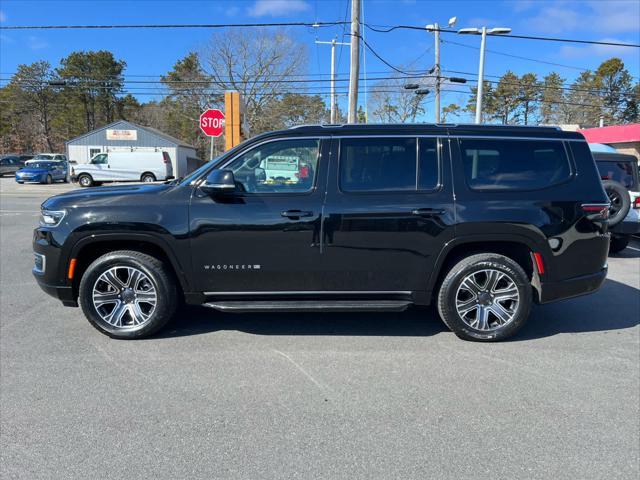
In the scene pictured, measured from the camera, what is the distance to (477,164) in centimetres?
410

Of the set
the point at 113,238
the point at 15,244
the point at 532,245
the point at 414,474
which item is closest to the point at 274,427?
the point at 414,474

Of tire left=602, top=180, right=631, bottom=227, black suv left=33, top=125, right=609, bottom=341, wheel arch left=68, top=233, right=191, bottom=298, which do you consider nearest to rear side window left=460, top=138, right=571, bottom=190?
black suv left=33, top=125, right=609, bottom=341

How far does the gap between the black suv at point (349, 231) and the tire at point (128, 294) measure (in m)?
0.01

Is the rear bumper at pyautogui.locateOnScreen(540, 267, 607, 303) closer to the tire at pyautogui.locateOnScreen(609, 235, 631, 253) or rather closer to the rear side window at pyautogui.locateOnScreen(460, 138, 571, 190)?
A: the rear side window at pyautogui.locateOnScreen(460, 138, 571, 190)

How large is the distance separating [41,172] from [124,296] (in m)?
30.3

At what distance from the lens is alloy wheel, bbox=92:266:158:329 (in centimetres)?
407

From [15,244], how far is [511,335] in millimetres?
8897

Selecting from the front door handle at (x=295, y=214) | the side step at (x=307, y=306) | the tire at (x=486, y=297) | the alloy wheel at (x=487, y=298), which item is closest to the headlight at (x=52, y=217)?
the side step at (x=307, y=306)

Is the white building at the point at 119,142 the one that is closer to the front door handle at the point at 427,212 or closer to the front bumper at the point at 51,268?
the front bumper at the point at 51,268

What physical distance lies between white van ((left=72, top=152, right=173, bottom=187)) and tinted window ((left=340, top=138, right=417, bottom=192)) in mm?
25670

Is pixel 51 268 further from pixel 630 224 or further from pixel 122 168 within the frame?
pixel 122 168

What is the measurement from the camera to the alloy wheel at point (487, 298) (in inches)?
162

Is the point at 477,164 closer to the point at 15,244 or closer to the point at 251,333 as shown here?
the point at 251,333

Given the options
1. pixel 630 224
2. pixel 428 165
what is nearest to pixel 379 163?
pixel 428 165
